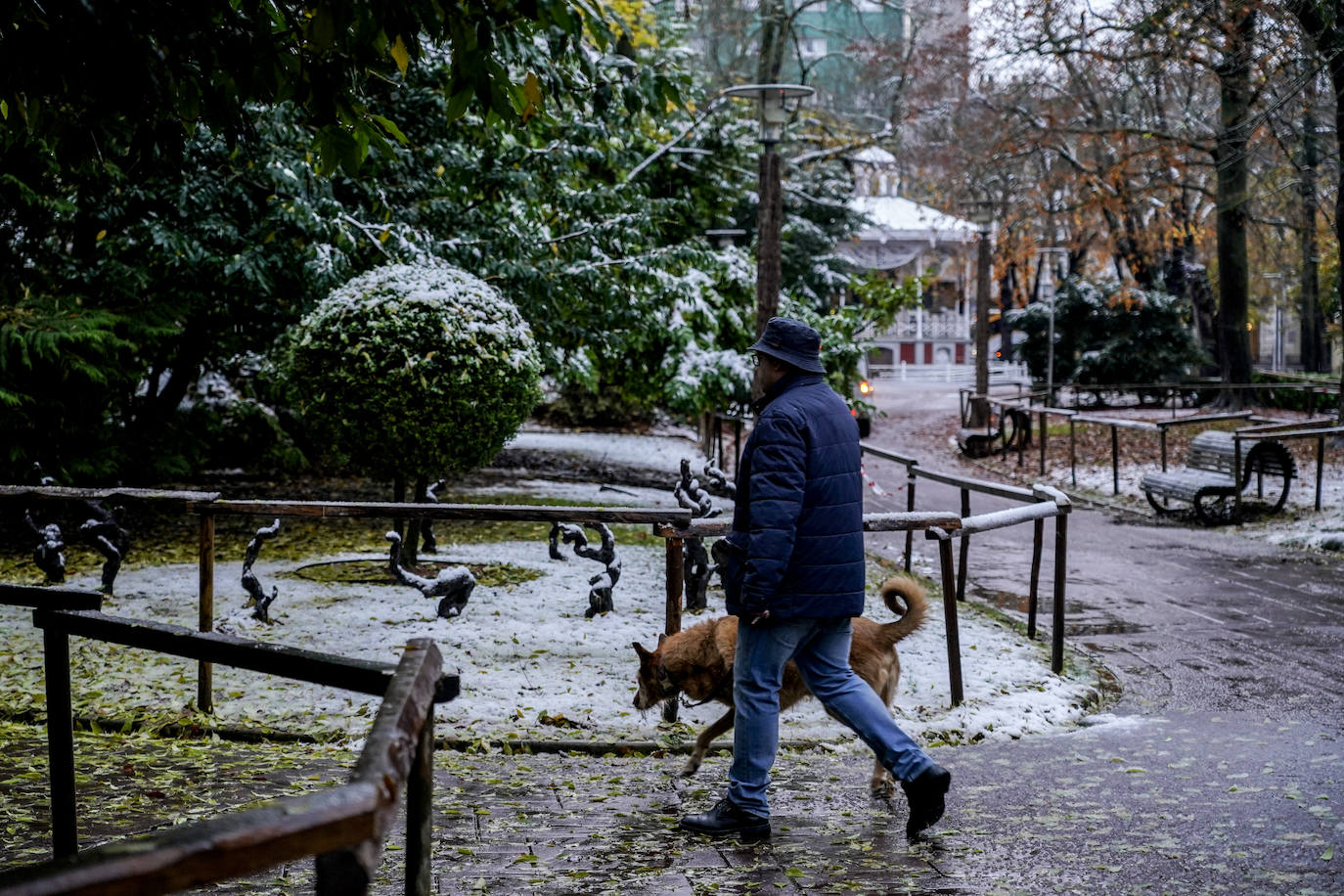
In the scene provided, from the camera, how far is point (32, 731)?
6.50 m

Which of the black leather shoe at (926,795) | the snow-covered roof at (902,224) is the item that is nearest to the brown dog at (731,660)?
the black leather shoe at (926,795)

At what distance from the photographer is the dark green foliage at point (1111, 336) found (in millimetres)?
35844

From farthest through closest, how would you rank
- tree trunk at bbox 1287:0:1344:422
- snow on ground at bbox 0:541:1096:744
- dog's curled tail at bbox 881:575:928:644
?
tree trunk at bbox 1287:0:1344:422 < snow on ground at bbox 0:541:1096:744 < dog's curled tail at bbox 881:575:928:644

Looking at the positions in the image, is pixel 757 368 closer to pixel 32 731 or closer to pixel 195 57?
pixel 195 57

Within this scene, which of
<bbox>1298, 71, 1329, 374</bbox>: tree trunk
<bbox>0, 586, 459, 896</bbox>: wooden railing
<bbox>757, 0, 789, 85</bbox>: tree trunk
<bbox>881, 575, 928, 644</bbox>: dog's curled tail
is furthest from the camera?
<bbox>757, 0, 789, 85</bbox>: tree trunk

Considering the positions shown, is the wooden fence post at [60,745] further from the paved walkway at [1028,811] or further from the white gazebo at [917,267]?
the white gazebo at [917,267]

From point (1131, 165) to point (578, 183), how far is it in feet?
69.6

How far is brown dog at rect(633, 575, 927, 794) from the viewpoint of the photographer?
18.1 feet

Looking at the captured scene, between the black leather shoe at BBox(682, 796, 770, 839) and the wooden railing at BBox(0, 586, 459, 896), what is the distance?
6.54ft

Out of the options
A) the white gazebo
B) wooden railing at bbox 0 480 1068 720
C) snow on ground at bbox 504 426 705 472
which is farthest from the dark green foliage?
wooden railing at bbox 0 480 1068 720

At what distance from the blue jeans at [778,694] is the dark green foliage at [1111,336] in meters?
31.8

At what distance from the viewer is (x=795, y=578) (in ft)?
15.9

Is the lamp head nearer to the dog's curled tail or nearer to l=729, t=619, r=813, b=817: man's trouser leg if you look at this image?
the dog's curled tail

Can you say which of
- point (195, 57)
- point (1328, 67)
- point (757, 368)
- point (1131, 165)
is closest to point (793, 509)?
point (757, 368)
